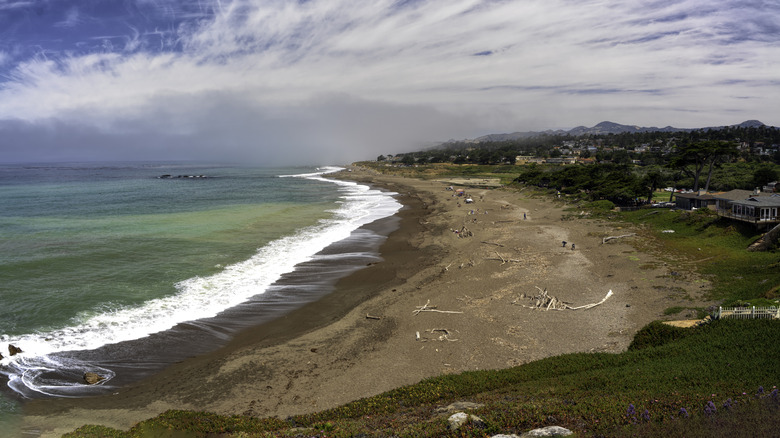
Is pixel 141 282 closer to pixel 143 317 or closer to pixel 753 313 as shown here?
pixel 143 317

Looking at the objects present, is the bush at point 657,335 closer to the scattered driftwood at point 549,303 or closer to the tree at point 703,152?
the scattered driftwood at point 549,303

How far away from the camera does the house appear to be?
33.1 metres

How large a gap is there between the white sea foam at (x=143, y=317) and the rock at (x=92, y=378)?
22 cm

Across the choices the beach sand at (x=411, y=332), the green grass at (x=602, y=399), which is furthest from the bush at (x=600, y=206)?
the green grass at (x=602, y=399)

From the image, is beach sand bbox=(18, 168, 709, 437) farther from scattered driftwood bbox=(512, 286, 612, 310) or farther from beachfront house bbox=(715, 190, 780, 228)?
beachfront house bbox=(715, 190, 780, 228)

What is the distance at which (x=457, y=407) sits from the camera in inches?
335

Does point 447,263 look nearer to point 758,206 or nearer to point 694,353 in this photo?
point 694,353

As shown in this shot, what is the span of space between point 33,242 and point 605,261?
3971 cm

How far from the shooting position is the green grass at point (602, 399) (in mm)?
6734

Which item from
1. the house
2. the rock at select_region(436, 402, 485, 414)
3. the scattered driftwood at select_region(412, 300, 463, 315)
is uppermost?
the house

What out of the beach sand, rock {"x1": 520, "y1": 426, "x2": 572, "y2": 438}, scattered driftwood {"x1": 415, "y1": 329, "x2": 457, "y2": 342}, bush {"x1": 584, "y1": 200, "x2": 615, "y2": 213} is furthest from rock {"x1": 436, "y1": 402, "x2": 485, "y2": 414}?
bush {"x1": 584, "y1": 200, "x2": 615, "y2": 213}

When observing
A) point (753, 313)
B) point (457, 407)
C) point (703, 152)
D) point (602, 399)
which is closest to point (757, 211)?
point (753, 313)

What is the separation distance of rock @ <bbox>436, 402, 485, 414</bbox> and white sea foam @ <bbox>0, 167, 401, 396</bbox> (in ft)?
35.4

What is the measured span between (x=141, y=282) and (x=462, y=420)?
65.0ft
